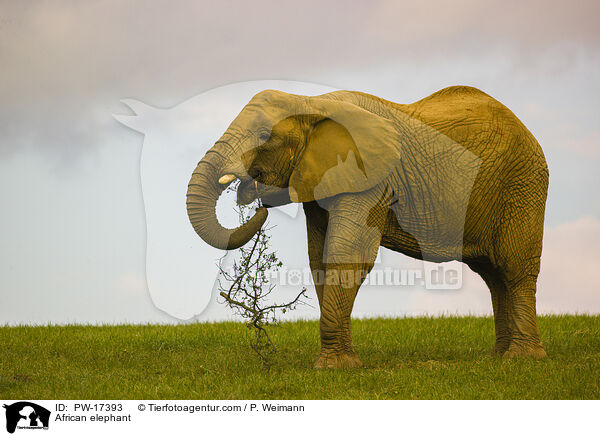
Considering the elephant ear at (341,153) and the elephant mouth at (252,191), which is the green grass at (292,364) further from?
the elephant ear at (341,153)

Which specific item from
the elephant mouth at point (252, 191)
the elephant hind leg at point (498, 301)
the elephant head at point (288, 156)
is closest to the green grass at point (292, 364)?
the elephant hind leg at point (498, 301)

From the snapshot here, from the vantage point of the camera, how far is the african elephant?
32.6 ft

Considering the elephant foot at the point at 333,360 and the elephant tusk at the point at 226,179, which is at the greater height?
the elephant tusk at the point at 226,179

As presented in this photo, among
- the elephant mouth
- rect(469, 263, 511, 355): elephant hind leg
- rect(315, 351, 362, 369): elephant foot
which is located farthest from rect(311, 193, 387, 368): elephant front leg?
rect(469, 263, 511, 355): elephant hind leg

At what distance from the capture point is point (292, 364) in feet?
35.7

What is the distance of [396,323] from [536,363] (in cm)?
512

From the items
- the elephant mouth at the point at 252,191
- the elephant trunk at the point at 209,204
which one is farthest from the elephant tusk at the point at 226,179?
the elephant mouth at the point at 252,191

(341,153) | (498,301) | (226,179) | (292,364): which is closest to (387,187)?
(341,153)

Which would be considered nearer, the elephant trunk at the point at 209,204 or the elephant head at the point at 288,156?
the elephant trunk at the point at 209,204

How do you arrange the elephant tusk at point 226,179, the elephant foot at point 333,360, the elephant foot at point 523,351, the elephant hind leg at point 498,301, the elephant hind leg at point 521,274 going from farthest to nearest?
the elephant hind leg at point 498,301, the elephant foot at point 523,351, the elephant hind leg at point 521,274, the elephant foot at point 333,360, the elephant tusk at point 226,179

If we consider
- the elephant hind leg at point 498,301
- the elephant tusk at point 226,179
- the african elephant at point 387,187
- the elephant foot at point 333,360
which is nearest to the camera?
the elephant tusk at point 226,179

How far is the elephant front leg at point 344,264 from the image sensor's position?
10000mm

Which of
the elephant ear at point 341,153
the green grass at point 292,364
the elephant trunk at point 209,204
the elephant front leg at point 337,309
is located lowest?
the green grass at point 292,364

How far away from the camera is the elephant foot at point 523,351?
1162cm
